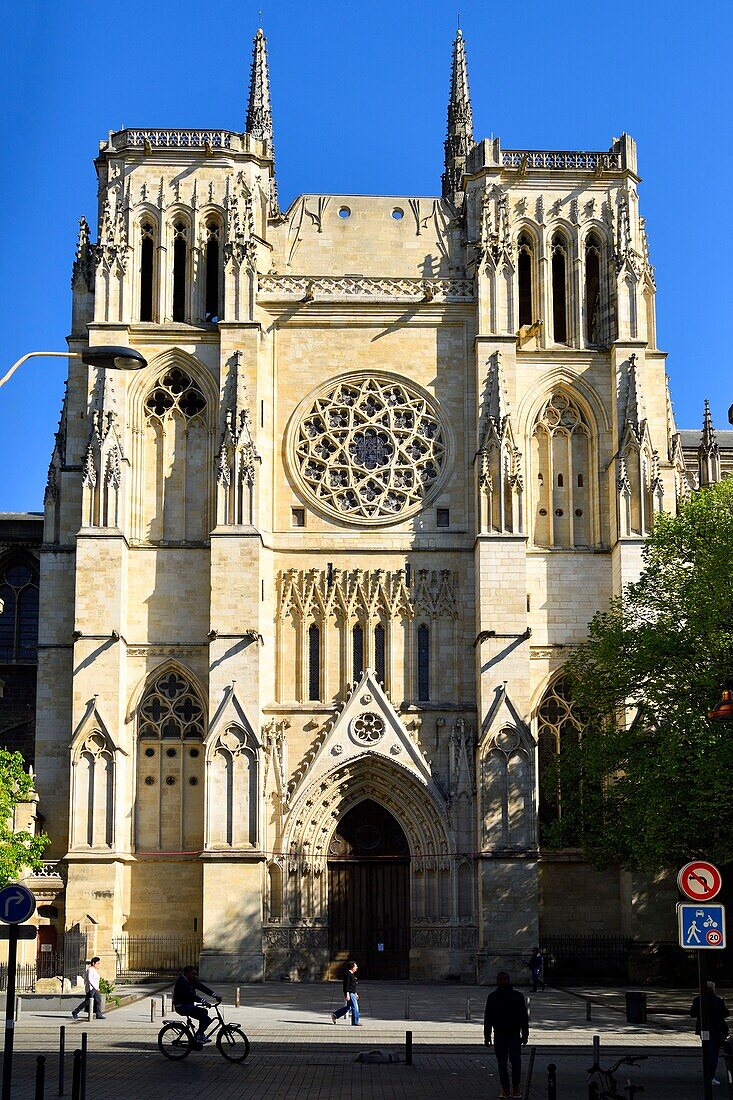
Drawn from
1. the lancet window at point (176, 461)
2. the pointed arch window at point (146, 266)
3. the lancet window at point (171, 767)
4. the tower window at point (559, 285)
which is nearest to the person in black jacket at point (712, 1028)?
the lancet window at point (171, 767)

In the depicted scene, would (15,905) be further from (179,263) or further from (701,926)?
(179,263)

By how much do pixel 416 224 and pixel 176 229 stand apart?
632cm

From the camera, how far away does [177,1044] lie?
21.6m

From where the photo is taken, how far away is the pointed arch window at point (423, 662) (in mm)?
38344

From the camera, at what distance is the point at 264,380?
39.5 m

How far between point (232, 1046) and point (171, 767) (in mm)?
16488

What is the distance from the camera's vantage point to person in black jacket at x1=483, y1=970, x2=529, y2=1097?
58.1 ft

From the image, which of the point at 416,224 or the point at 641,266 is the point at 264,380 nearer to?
the point at 416,224

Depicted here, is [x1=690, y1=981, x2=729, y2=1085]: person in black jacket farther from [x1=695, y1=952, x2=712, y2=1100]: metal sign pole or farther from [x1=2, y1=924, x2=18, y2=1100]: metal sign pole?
[x1=2, y1=924, x2=18, y2=1100]: metal sign pole

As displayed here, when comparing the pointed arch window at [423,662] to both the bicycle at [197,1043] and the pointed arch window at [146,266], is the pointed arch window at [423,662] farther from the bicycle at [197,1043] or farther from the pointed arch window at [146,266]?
the bicycle at [197,1043]

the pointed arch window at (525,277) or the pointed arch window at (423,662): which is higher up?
the pointed arch window at (525,277)

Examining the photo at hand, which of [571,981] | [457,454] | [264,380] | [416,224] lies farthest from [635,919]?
[416,224]

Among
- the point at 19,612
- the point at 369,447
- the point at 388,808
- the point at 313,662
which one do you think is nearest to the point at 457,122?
the point at 369,447

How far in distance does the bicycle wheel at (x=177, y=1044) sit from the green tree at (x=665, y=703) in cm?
1083
